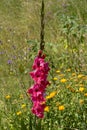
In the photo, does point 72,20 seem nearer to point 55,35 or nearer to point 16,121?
point 16,121

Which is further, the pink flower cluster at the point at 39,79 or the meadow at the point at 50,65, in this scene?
the meadow at the point at 50,65

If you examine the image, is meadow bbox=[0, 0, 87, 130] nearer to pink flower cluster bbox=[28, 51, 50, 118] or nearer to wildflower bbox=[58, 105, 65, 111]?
wildflower bbox=[58, 105, 65, 111]

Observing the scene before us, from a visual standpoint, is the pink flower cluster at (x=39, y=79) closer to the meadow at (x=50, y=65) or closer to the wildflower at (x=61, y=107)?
the meadow at (x=50, y=65)

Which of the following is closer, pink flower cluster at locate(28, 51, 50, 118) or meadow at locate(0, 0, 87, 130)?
pink flower cluster at locate(28, 51, 50, 118)

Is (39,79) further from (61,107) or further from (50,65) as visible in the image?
(50,65)

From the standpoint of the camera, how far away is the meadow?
3.53m

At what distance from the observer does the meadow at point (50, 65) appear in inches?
139

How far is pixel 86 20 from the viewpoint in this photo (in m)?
7.25

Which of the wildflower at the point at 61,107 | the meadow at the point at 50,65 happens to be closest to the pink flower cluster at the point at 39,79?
the meadow at the point at 50,65

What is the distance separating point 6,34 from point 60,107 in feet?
14.6

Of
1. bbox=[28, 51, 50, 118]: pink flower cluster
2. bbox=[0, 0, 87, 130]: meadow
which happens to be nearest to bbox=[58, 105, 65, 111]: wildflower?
bbox=[0, 0, 87, 130]: meadow

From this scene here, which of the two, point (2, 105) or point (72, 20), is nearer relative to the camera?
point (2, 105)

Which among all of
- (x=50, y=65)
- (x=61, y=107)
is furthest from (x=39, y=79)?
(x=50, y=65)

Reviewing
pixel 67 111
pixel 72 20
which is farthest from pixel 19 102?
pixel 72 20
